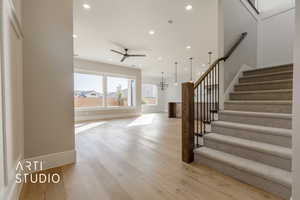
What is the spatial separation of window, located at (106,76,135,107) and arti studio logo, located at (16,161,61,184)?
5.47 metres

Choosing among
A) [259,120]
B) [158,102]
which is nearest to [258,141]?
[259,120]

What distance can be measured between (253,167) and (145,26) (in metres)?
3.72

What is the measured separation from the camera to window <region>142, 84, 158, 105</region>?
11164 millimetres

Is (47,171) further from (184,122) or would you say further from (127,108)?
(127,108)

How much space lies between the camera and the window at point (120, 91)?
7.29 meters

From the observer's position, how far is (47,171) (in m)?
1.82

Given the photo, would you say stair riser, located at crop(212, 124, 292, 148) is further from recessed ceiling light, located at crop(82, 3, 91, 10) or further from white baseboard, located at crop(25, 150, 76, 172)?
recessed ceiling light, located at crop(82, 3, 91, 10)

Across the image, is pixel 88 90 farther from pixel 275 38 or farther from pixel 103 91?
pixel 275 38

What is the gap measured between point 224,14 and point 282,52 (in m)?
2.62

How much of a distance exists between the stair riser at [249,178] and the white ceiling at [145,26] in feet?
9.78

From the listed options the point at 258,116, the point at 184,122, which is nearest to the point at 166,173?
the point at 184,122

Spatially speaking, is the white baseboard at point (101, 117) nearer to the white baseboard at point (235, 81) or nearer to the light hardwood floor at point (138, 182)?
the light hardwood floor at point (138, 182)

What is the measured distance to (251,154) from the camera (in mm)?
1687

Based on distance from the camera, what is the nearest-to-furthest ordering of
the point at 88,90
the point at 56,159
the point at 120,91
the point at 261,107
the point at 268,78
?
the point at 56,159, the point at 261,107, the point at 268,78, the point at 88,90, the point at 120,91
